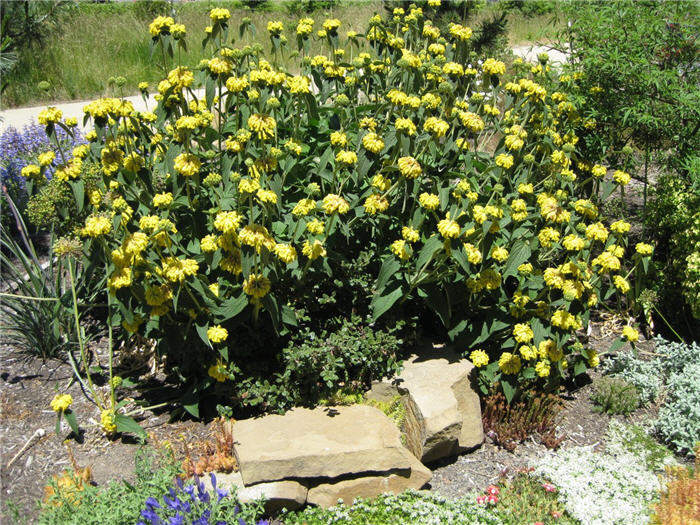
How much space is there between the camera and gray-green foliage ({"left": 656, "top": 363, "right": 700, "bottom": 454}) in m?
3.13

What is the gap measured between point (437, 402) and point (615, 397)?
3.58 feet

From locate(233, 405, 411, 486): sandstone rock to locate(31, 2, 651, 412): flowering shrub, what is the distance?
0.34 meters

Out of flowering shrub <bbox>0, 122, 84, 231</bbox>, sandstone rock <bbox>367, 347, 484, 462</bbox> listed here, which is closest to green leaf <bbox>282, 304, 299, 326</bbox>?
sandstone rock <bbox>367, 347, 484, 462</bbox>

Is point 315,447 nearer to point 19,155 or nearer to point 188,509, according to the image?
point 188,509

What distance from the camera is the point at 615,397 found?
11.1 ft

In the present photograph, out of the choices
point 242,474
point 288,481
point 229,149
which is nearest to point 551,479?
point 288,481

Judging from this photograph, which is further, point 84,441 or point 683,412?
point 683,412

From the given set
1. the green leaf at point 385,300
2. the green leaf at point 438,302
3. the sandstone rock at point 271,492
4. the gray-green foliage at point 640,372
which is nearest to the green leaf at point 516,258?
the green leaf at point 438,302

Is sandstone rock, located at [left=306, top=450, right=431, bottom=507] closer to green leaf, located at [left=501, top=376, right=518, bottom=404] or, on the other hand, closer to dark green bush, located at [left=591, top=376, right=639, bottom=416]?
green leaf, located at [left=501, top=376, right=518, bottom=404]

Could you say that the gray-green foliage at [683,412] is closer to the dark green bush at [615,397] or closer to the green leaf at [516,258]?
the dark green bush at [615,397]

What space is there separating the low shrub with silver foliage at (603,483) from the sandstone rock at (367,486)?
0.60m

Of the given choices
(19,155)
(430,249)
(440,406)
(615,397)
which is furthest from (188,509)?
(19,155)

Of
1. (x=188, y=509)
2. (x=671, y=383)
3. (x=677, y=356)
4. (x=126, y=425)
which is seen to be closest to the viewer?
(x=188, y=509)

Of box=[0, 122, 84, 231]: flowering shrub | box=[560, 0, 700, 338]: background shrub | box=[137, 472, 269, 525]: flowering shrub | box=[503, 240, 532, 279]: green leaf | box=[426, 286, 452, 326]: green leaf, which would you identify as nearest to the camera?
box=[137, 472, 269, 525]: flowering shrub
